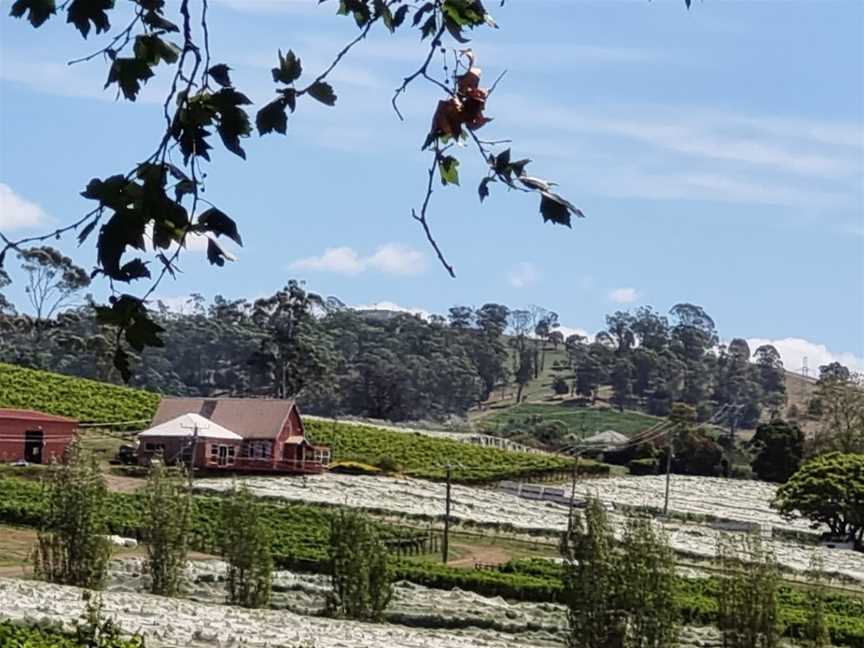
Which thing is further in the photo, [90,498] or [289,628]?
[90,498]

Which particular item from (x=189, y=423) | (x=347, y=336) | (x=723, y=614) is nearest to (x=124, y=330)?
(x=723, y=614)

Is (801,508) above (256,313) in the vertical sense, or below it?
below

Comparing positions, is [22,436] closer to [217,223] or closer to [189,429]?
[189,429]

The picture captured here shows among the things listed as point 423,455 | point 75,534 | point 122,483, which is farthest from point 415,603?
point 423,455

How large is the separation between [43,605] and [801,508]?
32.8 metres

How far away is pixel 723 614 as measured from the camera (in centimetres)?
1712

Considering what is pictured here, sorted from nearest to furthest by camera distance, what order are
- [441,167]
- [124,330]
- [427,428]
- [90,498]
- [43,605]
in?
[124,330] < [441,167] < [43,605] < [90,498] < [427,428]

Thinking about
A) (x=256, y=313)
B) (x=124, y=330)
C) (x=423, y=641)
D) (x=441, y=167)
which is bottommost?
(x=423, y=641)

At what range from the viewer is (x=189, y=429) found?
43438 mm

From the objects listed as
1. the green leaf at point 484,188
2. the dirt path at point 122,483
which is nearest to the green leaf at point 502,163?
the green leaf at point 484,188

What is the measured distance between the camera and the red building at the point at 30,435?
40.7m

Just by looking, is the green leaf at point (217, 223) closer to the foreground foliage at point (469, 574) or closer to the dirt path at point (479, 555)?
the foreground foliage at point (469, 574)

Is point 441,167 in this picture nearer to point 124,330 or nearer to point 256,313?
point 124,330

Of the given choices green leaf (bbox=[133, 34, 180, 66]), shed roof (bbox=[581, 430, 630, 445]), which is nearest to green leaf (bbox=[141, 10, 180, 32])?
green leaf (bbox=[133, 34, 180, 66])
